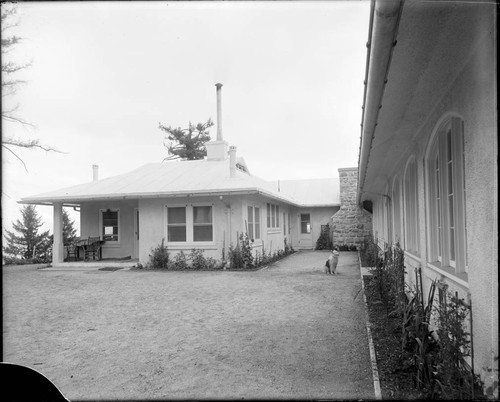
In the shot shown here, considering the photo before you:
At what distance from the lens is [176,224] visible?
14.1 meters

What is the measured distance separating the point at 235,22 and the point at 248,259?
38.0 feet

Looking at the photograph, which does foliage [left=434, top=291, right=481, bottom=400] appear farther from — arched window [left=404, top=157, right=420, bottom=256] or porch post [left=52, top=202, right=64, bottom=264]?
porch post [left=52, top=202, right=64, bottom=264]

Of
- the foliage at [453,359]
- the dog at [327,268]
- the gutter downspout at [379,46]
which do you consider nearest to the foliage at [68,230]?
the dog at [327,268]

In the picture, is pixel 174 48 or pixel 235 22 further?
pixel 174 48

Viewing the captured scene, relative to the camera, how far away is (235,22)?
2.09 meters

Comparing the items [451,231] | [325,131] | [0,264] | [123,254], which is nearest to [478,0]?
[0,264]

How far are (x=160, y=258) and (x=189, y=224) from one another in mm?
1465

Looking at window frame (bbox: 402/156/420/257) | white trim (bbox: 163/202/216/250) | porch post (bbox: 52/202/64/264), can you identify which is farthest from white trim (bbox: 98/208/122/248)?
window frame (bbox: 402/156/420/257)

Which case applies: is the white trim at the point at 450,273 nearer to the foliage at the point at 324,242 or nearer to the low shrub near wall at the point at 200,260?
the low shrub near wall at the point at 200,260

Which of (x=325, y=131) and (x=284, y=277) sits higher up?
(x=325, y=131)

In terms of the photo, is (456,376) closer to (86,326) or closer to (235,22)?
(235,22)

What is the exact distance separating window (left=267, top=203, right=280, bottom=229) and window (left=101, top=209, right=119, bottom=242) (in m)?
6.22

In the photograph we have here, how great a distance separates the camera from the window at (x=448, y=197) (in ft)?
12.5

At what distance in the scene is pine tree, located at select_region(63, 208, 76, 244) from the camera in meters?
16.6
